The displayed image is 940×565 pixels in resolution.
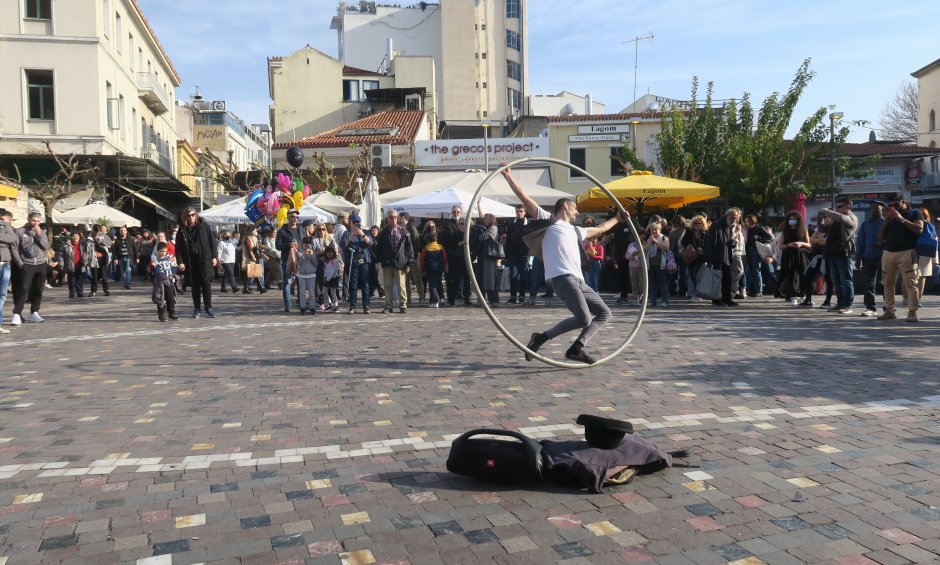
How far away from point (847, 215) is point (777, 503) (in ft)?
36.1

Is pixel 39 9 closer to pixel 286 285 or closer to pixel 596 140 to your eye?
pixel 286 285

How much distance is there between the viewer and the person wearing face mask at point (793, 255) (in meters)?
16.2

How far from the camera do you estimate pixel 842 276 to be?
14.3 metres

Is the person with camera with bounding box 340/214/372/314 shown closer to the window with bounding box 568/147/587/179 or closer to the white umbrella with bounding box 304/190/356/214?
the white umbrella with bounding box 304/190/356/214

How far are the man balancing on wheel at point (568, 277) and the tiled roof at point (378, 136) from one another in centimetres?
3661

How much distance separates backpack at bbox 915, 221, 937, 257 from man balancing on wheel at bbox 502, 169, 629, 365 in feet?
21.2

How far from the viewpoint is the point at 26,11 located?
1321 inches

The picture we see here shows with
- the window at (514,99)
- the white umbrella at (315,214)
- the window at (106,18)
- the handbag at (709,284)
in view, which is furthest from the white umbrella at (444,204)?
Result: the window at (514,99)

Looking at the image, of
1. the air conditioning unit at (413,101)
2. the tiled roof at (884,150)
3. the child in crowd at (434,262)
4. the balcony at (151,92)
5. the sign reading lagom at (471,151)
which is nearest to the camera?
the child in crowd at (434,262)

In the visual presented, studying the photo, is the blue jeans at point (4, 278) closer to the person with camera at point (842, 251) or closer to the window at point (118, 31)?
the person with camera at point (842, 251)

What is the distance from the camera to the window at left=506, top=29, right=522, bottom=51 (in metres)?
71.3

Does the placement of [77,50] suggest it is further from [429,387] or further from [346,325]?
[429,387]

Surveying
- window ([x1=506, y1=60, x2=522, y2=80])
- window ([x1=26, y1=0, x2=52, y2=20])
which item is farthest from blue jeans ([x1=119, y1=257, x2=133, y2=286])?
window ([x1=506, y1=60, x2=522, y2=80])

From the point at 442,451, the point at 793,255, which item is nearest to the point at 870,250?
the point at 793,255
